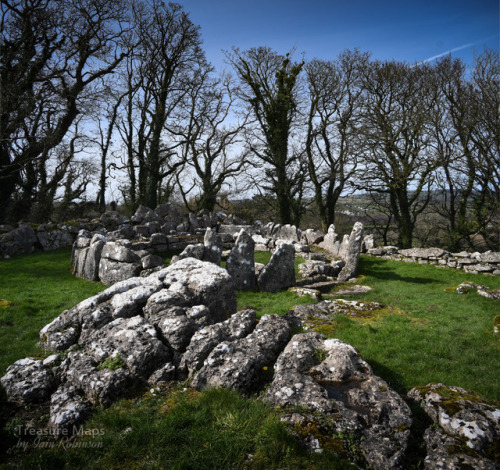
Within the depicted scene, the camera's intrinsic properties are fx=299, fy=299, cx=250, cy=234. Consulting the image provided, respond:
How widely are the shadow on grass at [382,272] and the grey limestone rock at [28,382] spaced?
41.1ft

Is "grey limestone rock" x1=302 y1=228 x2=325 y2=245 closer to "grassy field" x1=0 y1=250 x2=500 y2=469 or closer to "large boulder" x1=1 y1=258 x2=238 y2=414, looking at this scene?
"grassy field" x1=0 y1=250 x2=500 y2=469

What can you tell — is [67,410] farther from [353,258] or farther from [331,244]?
[331,244]

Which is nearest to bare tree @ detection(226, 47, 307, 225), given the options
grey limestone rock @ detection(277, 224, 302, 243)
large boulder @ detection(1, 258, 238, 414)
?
grey limestone rock @ detection(277, 224, 302, 243)

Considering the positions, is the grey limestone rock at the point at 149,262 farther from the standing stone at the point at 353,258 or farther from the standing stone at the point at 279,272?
the standing stone at the point at 353,258

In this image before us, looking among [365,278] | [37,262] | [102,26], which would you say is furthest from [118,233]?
[102,26]

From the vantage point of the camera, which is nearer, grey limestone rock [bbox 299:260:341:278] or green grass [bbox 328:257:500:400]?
green grass [bbox 328:257:500:400]

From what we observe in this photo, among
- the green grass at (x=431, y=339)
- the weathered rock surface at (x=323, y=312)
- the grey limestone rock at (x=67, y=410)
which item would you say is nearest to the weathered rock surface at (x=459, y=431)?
the green grass at (x=431, y=339)

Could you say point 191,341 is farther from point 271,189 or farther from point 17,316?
point 271,189

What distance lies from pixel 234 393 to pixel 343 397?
4.49 ft

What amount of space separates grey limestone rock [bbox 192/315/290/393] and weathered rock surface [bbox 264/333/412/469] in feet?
1.11

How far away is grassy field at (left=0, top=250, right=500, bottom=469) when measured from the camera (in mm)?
3006

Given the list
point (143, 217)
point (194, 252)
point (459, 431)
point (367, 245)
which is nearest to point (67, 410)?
point (459, 431)

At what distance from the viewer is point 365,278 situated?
13.2 meters

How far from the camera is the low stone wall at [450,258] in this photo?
553 inches
